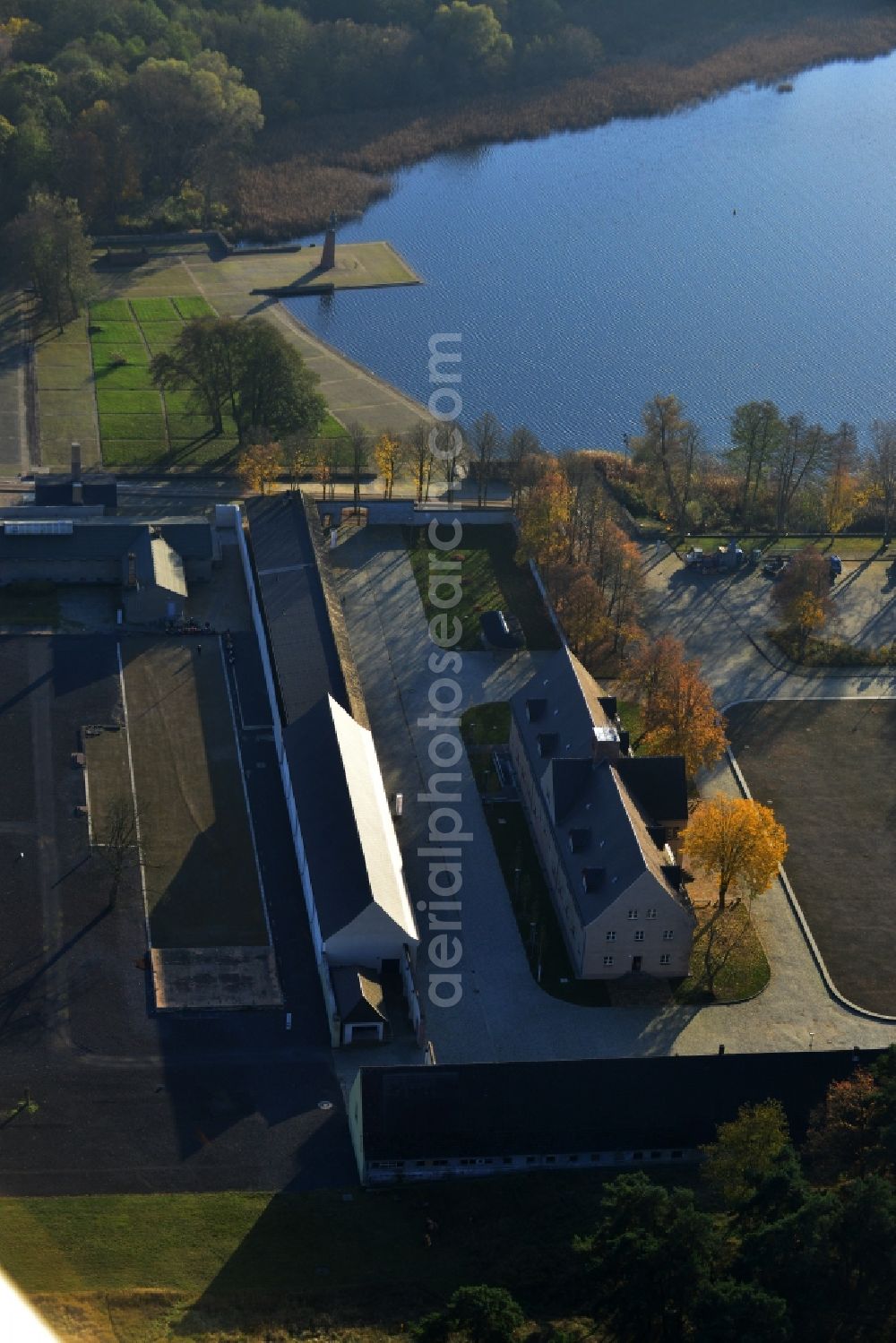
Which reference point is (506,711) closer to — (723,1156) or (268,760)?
(268,760)

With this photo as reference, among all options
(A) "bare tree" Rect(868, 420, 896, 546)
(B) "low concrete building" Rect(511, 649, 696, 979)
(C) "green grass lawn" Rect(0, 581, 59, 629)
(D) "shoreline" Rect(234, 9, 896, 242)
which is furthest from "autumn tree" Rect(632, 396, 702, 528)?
(D) "shoreline" Rect(234, 9, 896, 242)

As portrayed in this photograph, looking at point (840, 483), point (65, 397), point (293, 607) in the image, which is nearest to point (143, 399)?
point (65, 397)

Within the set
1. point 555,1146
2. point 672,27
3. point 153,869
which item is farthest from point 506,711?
point 672,27

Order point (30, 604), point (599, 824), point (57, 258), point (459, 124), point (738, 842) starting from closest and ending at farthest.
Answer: point (738, 842) < point (599, 824) < point (30, 604) < point (57, 258) < point (459, 124)

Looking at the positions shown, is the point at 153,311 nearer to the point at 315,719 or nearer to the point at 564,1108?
the point at 315,719

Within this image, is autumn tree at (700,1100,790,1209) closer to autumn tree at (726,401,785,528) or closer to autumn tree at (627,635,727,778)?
autumn tree at (627,635,727,778)

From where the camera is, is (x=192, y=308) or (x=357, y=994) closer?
(x=357, y=994)
